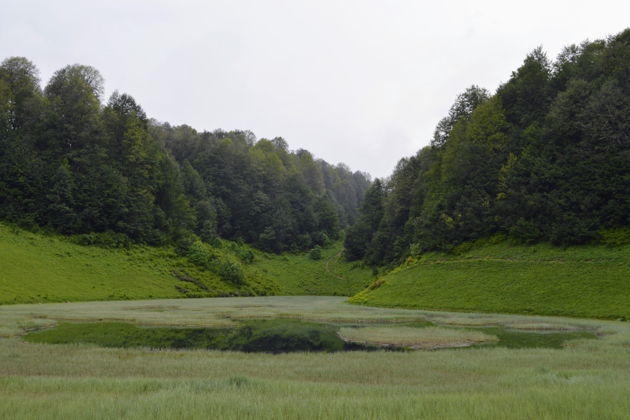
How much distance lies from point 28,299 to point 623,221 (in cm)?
7453

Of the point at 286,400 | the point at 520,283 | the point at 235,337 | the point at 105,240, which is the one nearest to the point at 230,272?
the point at 105,240

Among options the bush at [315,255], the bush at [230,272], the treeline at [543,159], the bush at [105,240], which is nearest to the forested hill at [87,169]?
the bush at [105,240]

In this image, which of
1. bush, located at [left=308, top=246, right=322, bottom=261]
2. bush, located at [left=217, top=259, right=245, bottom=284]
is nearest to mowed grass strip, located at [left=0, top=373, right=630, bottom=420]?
bush, located at [left=217, top=259, right=245, bottom=284]

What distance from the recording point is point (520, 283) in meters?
52.5

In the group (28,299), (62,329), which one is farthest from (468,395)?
(28,299)

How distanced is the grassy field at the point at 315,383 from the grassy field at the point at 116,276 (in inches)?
1812

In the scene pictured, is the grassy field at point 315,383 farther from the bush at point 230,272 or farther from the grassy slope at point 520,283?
the bush at point 230,272

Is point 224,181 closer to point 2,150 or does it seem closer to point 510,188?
point 2,150

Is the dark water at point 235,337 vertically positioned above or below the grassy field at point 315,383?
below

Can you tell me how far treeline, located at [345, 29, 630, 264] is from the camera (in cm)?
5709

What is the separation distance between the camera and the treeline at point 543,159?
187 feet

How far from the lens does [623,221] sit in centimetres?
5409

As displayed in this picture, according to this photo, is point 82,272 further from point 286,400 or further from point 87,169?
point 286,400

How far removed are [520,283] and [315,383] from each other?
46235 millimetres
